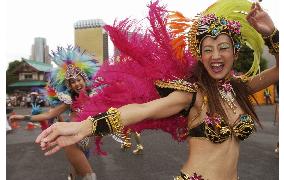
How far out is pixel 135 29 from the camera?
8.87ft

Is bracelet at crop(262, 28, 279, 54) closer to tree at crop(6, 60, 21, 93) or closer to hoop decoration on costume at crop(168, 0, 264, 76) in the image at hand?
hoop decoration on costume at crop(168, 0, 264, 76)

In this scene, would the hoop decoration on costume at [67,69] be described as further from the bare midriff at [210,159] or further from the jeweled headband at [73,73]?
the bare midriff at [210,159]

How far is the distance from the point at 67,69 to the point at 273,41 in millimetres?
3540

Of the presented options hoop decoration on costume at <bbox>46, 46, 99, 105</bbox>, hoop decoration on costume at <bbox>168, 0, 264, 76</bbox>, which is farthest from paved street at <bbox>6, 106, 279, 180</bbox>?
hoop decoration on costume at <bbox>168, 0, 264, 76</bbox>

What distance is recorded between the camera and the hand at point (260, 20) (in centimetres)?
246

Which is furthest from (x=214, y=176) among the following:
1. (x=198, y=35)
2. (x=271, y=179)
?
(x=271, y=179)

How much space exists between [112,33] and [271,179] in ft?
14.0

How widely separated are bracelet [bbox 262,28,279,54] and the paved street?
150 inches

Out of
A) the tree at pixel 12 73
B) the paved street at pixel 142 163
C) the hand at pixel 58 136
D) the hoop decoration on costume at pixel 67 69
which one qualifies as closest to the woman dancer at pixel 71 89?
the hoop decoration on costume at pixel 67 69

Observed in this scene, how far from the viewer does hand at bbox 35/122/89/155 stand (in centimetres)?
196

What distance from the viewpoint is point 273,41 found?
102 inches

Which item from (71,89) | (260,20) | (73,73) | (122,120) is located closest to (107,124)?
(122,120)

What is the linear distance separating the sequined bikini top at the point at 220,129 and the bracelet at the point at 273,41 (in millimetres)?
511

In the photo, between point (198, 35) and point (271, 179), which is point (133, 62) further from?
point (271, 179)
